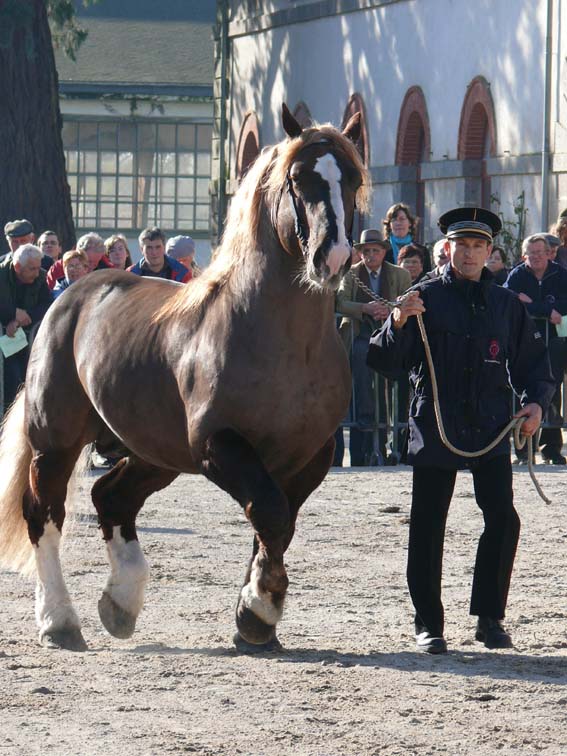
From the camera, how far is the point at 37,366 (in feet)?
27.7

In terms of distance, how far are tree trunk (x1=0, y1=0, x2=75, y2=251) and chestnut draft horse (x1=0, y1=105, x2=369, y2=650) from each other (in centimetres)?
1877

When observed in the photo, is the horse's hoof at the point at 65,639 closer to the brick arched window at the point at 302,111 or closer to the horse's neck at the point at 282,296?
the horse's neck at the point at 282,296

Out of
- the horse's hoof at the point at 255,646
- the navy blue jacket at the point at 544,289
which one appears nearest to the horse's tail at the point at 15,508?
the horse's hoof at the point at 255,646

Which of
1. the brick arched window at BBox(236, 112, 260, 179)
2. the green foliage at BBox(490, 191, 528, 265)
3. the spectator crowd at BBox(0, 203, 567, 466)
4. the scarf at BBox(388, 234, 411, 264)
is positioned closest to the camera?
the spectator crowd at BBox(0, 203, 567, 466)

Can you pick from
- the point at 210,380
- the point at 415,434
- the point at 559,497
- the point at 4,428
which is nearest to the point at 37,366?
the point at 4,428

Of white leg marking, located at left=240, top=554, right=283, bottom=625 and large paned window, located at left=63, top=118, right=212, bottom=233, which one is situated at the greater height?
large paned window, located at left=63, top=118, right=212, bottom=233

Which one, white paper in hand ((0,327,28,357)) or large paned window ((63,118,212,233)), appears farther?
large paned window ((63,118,212,233))

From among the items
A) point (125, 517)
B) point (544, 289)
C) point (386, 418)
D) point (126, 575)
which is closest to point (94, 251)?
point (386, 418)

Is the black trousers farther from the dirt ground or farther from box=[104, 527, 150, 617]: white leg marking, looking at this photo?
box=[104, 527, 150, 617]: white leg marking

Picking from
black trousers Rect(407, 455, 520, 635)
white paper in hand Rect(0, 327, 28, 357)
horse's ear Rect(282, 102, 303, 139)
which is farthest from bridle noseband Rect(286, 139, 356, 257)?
white paper in hand Rect(0, 327, 28, 357)

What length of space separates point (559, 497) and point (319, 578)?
3.85 metres

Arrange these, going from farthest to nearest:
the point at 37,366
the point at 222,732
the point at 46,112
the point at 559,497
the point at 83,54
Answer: the point at 83,54, the point at 46,112, the point at 559,497, the point at 37,366, the point at 222,732

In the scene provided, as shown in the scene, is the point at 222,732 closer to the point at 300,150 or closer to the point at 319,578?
the point at 300,150

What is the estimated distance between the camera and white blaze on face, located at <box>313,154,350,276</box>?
267 inches
